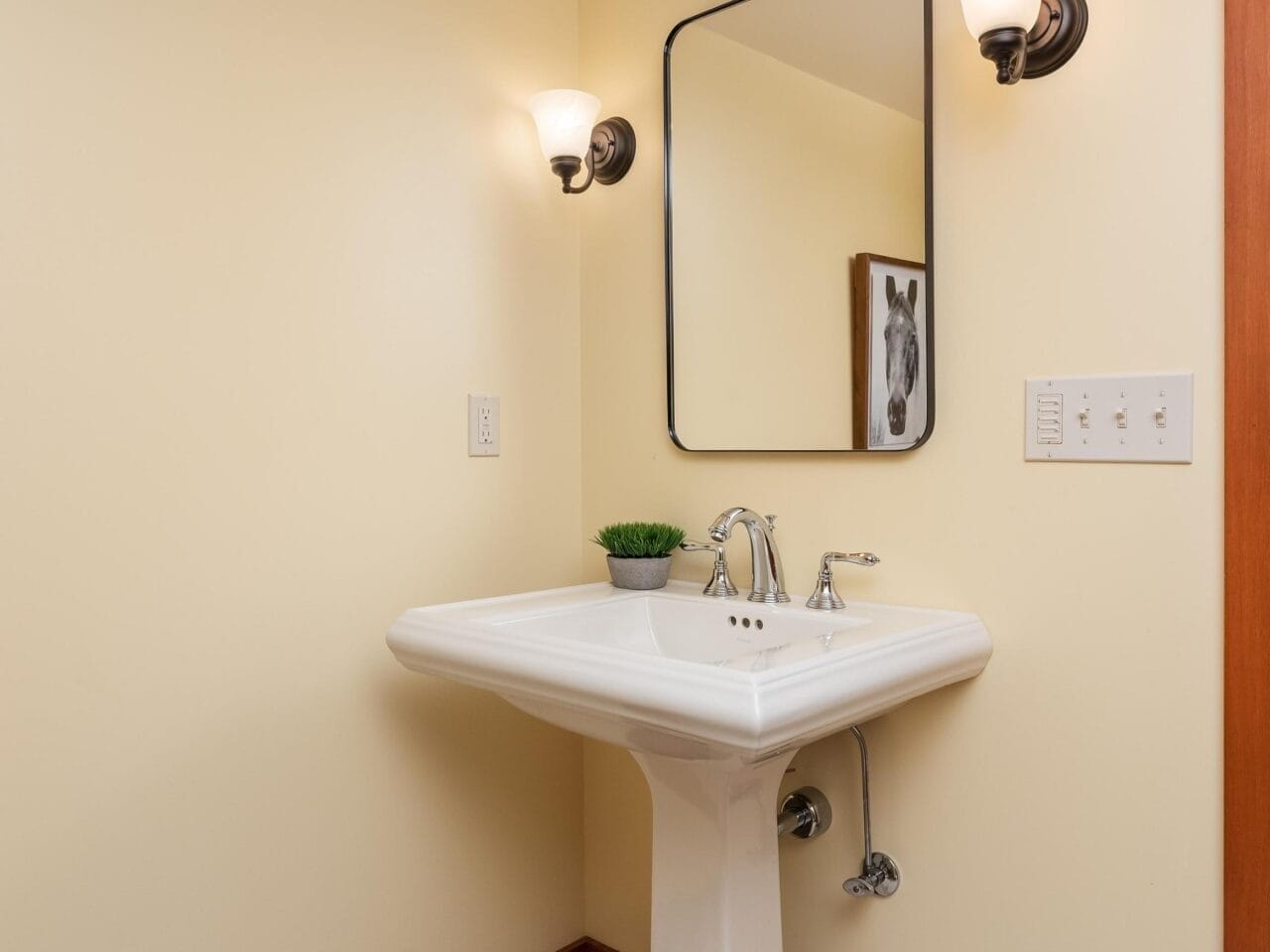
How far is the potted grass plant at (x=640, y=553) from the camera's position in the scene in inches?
67.3

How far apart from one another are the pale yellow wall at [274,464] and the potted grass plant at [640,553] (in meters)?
0.22

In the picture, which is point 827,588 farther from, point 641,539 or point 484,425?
point 484,425

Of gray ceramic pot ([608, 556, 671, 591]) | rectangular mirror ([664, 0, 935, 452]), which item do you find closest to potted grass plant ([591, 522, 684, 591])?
gray ceramic pot ([608, 556, 671, 591])

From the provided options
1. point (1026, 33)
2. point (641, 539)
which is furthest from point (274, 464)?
point (1026, 33)

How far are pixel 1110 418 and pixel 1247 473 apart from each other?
0.56ft

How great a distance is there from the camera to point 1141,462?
4.02 ft

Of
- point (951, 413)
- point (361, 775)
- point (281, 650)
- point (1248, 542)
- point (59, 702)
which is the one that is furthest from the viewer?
point (361, 775)

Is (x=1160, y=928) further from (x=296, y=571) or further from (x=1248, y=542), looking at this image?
(x=296, y=571)

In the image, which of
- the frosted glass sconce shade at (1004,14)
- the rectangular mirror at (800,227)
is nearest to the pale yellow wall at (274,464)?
the rectangular mirror at (800,227)

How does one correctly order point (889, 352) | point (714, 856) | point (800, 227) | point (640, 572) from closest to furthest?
point (714, 856)
point (889, 352)
point (800, 227)
point (640, 572)

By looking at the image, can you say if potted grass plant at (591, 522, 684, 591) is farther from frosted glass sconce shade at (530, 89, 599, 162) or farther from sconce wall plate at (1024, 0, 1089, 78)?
sconce wall plate at (1024, 0, 1089, 78)

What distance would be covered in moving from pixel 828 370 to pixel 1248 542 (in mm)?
637

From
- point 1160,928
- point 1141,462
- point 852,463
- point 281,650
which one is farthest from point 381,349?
point 1160,928

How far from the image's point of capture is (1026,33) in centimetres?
123
